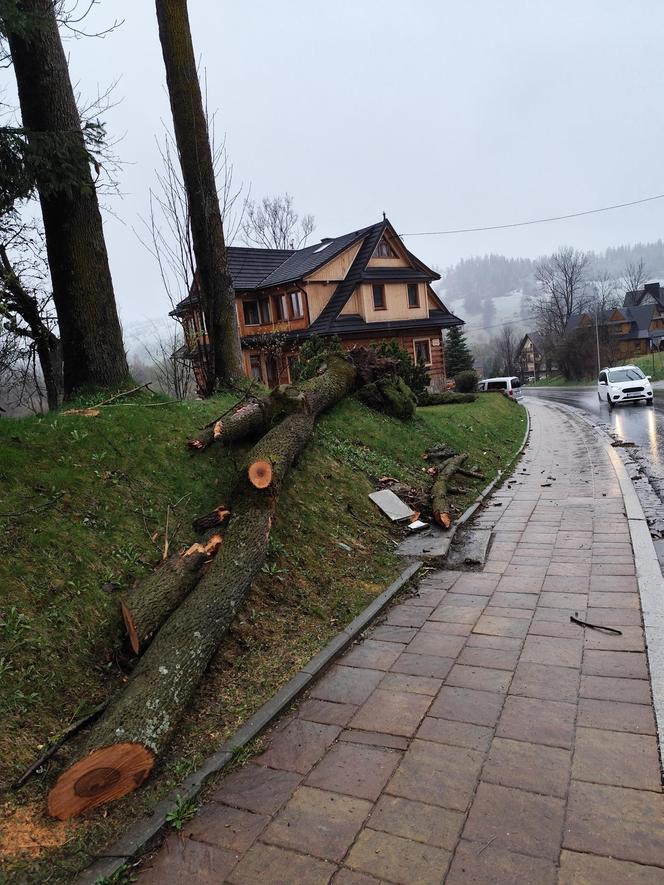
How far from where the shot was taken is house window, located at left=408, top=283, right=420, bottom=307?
102 ft

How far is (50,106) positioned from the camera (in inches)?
296

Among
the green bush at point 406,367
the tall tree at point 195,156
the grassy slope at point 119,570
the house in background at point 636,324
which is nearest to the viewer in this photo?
the grassy slope at point 119,570

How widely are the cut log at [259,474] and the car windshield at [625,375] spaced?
2398cm

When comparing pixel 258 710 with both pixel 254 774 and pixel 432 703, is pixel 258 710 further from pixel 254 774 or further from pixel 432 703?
pixel 432 703

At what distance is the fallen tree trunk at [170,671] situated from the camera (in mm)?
2812

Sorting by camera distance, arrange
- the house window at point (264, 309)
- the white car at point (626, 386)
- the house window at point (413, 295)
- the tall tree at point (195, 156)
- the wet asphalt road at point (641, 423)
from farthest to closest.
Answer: the house window at point (413, 295) < the house window at point (264, 309) < the white car at point (626, 386) < the wet asphalt road at point (641, 423) < the tall tree at point (195, 156)

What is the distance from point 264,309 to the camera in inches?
1206

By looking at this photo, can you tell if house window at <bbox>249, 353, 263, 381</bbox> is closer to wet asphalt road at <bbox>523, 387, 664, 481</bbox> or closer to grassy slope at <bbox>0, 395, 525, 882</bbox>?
wet asphalt road at <bbox>523, 387, 664, 481</bbox>

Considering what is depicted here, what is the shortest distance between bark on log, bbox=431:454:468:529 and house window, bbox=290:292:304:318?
1991 centimetres

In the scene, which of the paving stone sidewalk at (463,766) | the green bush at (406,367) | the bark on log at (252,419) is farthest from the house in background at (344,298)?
the paving stone sidewalk at (463,766)

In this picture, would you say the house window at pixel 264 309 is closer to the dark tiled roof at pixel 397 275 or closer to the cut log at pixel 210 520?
the dark tiled roof at pixel 397 275

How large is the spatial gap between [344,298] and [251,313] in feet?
18.0

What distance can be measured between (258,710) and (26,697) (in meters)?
1.33

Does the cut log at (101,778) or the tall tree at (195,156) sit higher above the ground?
the tall tree at (195,156)
